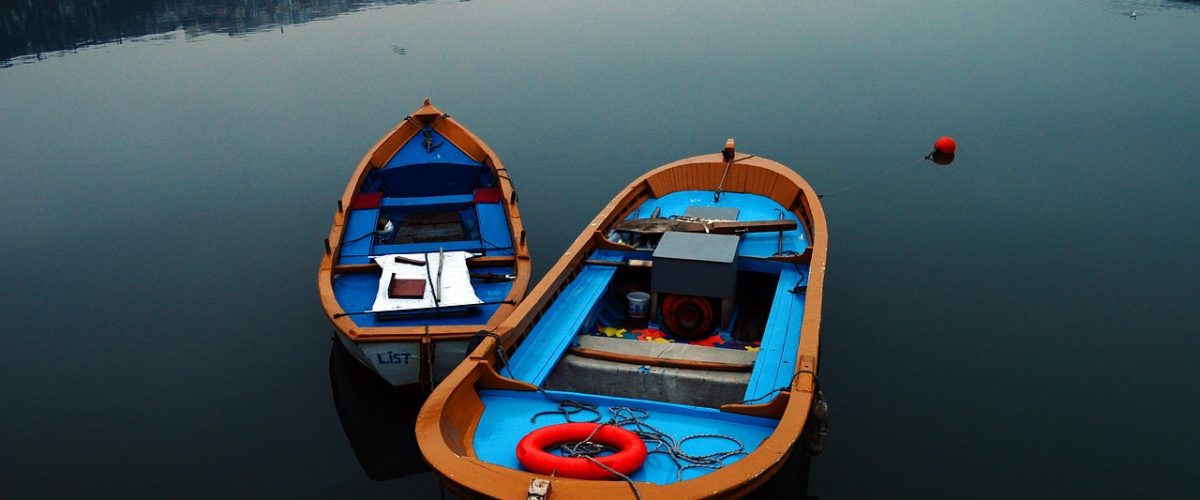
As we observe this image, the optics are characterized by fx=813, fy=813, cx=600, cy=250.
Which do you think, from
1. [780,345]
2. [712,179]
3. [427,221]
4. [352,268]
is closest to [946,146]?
[712,179]

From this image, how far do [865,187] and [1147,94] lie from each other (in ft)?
36.1

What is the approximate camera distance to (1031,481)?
8.41m

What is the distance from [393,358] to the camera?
344 inches

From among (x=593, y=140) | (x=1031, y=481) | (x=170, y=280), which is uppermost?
(x=593, y=140)

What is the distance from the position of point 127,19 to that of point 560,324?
131ft

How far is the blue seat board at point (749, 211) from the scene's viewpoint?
1055cm

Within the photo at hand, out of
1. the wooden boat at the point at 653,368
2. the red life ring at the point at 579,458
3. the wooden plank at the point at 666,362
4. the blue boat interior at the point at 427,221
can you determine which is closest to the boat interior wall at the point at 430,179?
the blue boat interior at the point at 427,221

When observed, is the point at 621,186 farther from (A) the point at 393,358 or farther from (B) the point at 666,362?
(B) the point at 666,362

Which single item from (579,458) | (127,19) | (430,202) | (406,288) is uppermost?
(127,19)

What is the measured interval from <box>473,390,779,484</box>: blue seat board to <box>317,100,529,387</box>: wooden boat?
68.9 inches

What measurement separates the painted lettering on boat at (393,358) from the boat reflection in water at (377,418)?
1.95 feet

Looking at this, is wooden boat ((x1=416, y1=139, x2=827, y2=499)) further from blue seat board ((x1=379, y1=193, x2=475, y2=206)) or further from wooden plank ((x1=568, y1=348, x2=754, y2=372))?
blue seat board ((x1=379, y1=193, x2=475, y2=206))

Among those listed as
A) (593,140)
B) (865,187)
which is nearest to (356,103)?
(593,140)

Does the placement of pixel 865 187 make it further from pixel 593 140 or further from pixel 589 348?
pixel 589 348
